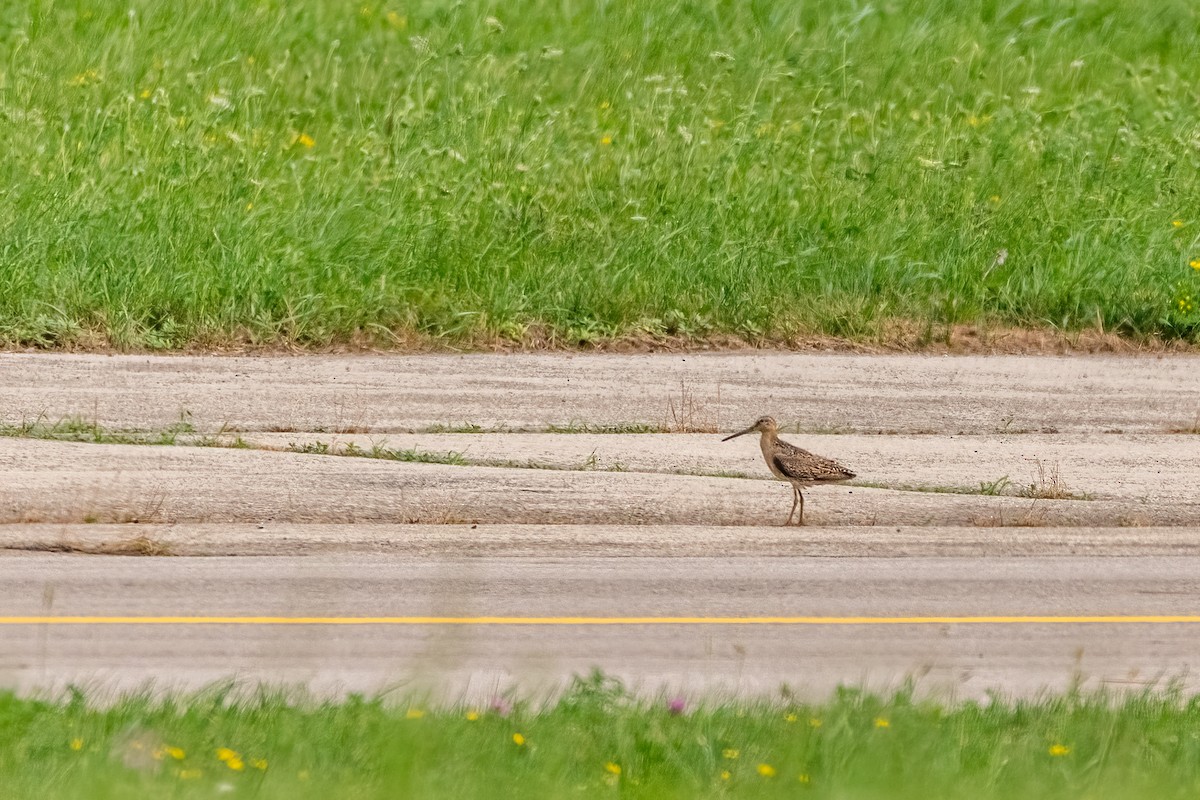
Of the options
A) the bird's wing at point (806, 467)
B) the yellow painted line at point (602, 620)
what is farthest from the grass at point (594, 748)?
the bird's wing at point (806, 467)

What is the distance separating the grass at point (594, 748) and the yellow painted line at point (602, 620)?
159 cm

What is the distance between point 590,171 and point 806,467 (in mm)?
7711

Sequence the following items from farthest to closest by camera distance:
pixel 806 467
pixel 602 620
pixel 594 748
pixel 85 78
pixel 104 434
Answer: pixel 85 78 → pixel 104 434 → pixel 806 467 → pixel 602 620 → pixel 594 748

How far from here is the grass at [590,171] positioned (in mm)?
14992

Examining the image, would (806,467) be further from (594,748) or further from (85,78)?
(85,78)

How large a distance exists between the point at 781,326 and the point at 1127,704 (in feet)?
29.2

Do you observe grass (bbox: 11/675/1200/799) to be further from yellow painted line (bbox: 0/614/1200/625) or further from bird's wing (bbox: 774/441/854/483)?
bird's wing (bbox: 774/441/854/483)

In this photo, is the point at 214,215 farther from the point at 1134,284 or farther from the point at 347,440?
the point at 1134,284

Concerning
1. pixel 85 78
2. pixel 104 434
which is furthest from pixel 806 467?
pixel 85 78

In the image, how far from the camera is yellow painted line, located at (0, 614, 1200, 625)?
25.6 feet

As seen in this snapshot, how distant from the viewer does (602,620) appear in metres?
8.04

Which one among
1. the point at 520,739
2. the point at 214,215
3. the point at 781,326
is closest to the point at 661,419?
the point at 781,326

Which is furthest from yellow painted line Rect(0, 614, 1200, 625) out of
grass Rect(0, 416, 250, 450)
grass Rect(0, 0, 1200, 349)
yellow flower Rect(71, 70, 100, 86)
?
yellow flower Rect(71, 70, 100, 86)

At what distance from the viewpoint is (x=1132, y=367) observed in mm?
14625
